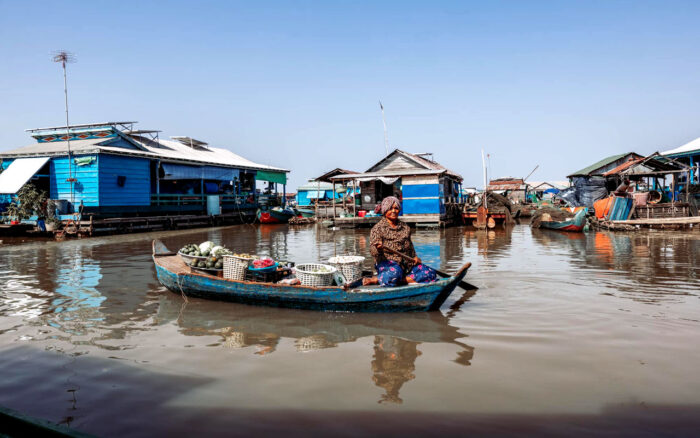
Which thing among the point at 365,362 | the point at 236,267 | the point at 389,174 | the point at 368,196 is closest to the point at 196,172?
the point at 368,196

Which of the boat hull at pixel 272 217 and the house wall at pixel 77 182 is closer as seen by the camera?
the house wall at pixel 77 182

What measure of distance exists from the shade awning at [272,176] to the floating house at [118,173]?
49.2 inches

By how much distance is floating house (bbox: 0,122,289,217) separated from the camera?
21.6m

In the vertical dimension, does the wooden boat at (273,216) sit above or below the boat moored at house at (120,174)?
below

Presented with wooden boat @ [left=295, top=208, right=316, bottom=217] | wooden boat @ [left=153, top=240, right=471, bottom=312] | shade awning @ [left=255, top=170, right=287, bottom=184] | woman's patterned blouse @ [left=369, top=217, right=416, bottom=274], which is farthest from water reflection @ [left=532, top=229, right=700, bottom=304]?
shade awning @ [left=255, top=170, right=287, bottom=184]

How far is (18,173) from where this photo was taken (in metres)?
21.8

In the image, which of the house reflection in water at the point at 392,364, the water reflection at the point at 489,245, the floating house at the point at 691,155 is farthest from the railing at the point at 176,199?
the floating house at the point at 691,155

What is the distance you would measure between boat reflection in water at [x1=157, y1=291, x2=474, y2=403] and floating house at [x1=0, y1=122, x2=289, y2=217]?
672 inches

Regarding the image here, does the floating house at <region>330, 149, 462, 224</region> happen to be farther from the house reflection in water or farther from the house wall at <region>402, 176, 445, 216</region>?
the house reflection in water

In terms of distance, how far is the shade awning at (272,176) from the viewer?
3378cm

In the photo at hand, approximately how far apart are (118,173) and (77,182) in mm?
1870

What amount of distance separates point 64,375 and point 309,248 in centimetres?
1201

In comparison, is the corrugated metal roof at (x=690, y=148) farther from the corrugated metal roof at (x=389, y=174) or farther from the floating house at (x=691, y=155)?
the corrugated metal roof at (x=389, y=174)

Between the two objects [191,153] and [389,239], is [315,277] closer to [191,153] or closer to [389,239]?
[389,239]
